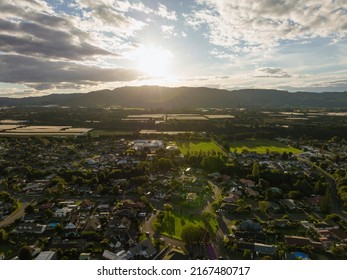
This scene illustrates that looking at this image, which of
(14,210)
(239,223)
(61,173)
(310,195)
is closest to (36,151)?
(61,173)

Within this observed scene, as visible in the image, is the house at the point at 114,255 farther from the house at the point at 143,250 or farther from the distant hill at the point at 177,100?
the distant hill at the point at 177,100

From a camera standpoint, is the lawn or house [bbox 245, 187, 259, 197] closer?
the lawn

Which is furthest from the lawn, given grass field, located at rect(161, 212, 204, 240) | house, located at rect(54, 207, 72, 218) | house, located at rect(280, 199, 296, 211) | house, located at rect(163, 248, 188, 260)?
house, located at rect(54, 207, 72, 218)

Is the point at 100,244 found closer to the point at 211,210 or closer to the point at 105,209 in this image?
the point at 105,209

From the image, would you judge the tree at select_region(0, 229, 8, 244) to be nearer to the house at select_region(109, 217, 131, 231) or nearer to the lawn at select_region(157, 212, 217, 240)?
the house at select_region(109, 217, 131, 231)

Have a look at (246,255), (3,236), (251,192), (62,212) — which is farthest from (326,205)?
(3,236)
